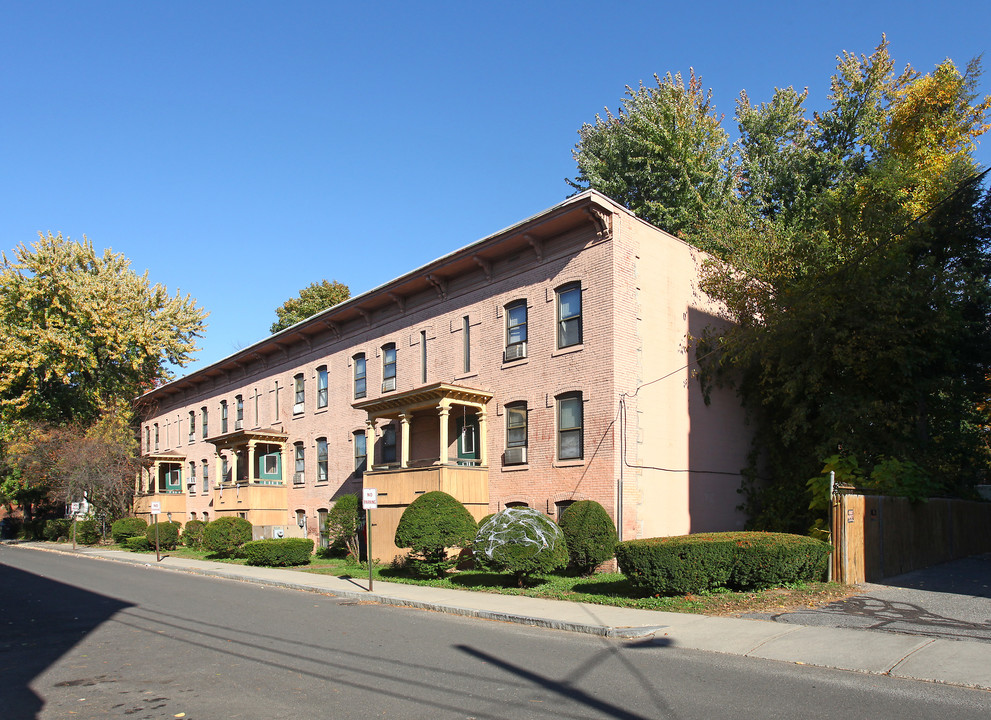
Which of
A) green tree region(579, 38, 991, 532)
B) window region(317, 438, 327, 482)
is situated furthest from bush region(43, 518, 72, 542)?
green tree region(579, 38, 991, 532)

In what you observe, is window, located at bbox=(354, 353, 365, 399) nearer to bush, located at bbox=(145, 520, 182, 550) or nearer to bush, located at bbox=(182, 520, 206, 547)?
bush, located at bbox=(182, 520, 206, 547)

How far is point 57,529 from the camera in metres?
49.2

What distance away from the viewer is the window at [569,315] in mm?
21156

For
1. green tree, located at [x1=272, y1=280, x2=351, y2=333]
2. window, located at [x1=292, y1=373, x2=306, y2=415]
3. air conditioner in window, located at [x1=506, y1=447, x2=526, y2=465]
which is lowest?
air conditioner in window, located at [x1=506, y1=447, x2=526, y2=465]

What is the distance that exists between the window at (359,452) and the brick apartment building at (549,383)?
55 mm

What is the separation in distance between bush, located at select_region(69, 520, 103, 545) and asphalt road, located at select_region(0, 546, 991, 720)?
32.7 m

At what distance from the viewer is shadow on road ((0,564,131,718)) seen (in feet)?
28.4

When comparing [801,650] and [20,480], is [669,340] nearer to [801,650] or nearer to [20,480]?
[801,650]

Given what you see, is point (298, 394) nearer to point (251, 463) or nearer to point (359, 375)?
point (251, 463)

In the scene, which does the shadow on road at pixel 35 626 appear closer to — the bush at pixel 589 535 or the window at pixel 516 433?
the bush at pixel 589 535

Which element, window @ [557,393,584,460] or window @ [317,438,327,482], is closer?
window @ [557,393,584,460]

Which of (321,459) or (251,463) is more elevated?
(321,459)

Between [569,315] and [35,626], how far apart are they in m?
14.2

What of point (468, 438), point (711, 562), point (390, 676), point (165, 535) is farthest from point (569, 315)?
point (165, 535)
